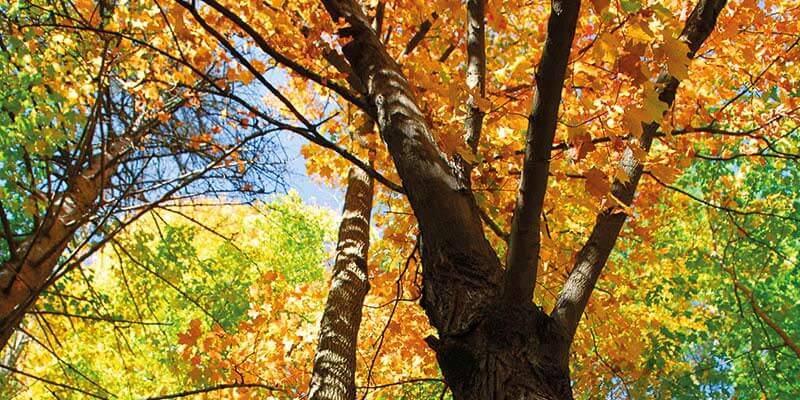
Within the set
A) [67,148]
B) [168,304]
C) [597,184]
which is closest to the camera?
[597,184]

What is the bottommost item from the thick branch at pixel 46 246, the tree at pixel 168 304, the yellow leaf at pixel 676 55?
the yellow leaf at pixel 676 55

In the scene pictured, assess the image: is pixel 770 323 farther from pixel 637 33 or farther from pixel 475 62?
pixel 475 62

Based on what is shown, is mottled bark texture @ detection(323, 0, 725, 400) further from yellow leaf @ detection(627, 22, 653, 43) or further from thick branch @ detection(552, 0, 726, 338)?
yellow leaf @ detection(627, 22, 653, 43)

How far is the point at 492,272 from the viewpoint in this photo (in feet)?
5.11

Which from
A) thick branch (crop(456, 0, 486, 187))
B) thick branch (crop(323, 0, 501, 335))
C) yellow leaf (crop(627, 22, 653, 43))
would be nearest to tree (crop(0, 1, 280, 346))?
thick branch (crop(323, 0, 501, 335))

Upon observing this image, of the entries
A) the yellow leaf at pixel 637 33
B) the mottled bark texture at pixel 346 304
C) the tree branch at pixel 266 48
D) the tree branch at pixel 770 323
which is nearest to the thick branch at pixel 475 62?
the tree branch at pixel 266 48

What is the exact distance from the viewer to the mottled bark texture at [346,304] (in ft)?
10.6

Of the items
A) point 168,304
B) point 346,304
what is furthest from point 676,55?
point 168,304

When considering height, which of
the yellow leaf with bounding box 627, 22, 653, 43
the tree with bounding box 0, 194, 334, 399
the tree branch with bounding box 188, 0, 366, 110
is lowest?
the yellow leaf with bounding box 627, 22, 653, 43

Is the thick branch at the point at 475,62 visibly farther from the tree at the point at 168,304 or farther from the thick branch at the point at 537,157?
the tree at the point at 168,304

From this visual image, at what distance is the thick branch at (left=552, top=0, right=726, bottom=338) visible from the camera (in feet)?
5.69

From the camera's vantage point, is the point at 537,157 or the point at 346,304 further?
the point at 346,304

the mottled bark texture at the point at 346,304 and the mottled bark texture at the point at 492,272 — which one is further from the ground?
the mottled bark texture at the point at 346,304

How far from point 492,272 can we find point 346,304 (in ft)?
6.91
